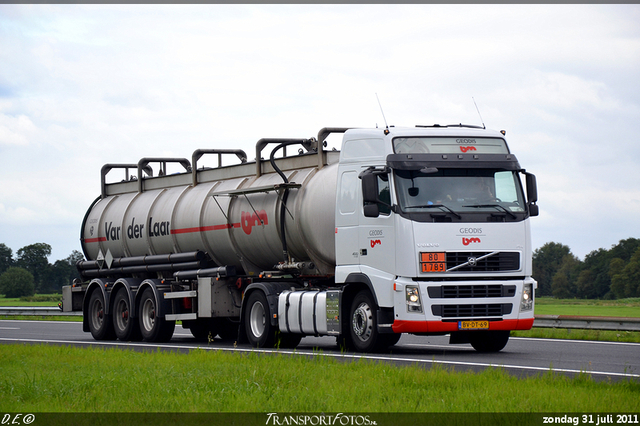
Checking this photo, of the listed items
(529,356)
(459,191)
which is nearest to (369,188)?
(459,191)

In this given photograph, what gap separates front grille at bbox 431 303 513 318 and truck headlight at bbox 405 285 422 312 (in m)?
0.25

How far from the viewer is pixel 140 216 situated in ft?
79.2

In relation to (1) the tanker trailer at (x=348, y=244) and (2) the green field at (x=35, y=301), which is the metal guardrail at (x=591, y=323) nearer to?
(1) the tanker trailer at (x=348, y=244)

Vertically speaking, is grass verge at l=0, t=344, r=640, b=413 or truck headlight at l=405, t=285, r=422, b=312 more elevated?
truck headlight at l=405, t=285, r=422, b=312

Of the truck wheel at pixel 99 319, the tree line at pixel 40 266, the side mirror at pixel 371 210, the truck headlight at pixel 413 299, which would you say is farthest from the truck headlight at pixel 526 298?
the tree line at pixel 40 266

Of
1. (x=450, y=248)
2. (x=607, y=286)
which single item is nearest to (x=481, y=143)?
(x=450, y=248)

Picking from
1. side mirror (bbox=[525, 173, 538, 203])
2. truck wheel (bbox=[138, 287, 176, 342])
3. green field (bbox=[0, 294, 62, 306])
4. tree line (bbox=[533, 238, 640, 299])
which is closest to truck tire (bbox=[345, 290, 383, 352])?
side mirror (bbox=[525, 173, 538, 203])

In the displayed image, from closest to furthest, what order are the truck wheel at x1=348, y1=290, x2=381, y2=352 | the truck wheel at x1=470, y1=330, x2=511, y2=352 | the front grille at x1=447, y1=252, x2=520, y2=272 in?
the front grille at x1=447, y1=252, x2=520, y2=272 → the truck wheel at x1=348, y1=290, x2=381, y2=352 → the truck wheel at x1=470, y1=330, x2=511, y2=352

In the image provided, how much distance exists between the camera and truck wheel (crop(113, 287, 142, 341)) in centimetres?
2327

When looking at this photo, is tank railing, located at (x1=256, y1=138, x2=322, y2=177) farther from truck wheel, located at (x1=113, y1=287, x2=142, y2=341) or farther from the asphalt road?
truck wheel, located at (x1=113, y1=287, x2=142, y2=341)

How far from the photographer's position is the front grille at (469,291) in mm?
15281

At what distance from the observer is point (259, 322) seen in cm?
1931

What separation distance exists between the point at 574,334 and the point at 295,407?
14196 millimetres

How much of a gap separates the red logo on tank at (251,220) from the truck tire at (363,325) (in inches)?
139
